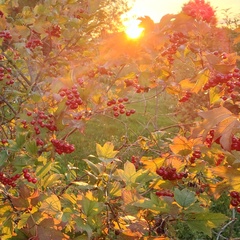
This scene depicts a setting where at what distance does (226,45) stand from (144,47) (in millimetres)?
7517

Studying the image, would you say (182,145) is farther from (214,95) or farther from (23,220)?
(23,220)

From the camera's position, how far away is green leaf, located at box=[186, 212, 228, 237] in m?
1.65

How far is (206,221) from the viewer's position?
1667mm

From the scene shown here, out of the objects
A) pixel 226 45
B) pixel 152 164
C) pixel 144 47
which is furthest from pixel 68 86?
pixel 226 45

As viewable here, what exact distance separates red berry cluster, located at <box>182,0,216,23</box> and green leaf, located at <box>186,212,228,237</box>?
107 centimetres

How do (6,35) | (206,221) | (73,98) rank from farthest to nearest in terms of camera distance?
(6,35), (73,98), (206,221)

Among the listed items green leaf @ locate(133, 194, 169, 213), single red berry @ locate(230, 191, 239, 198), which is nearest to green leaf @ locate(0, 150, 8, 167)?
green leaf @ locate(133, 194, 169, 213)

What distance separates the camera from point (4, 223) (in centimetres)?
200

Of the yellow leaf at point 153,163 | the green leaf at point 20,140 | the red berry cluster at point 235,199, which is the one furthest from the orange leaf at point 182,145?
the green leaf at point 20,140

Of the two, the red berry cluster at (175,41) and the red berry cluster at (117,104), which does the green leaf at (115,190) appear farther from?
the red berry cluster at (175,41)

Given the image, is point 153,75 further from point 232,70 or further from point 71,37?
point 71,37

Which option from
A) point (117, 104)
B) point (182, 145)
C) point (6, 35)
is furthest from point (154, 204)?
point (6, 35)

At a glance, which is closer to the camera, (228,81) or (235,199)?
(228,81)

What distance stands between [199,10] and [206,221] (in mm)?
1159
